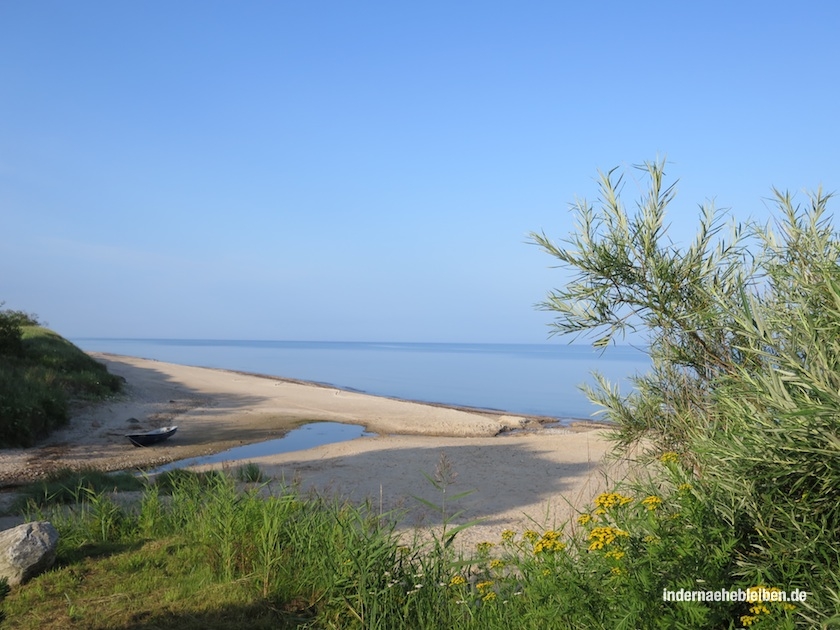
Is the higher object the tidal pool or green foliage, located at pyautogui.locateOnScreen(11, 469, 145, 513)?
green foliage, located at pyautogui.locateOnScreen(11, 469, 145, 513)

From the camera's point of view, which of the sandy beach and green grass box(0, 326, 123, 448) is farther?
green grass box(0, 326, 123, 448)

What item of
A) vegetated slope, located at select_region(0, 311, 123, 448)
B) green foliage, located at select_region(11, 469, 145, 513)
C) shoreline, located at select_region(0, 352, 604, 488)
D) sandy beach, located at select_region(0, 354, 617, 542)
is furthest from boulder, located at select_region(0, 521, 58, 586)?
vegetated slope, located at select_region(0, 311, 123, 448)

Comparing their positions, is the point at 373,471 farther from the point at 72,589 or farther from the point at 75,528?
the point at 72,589

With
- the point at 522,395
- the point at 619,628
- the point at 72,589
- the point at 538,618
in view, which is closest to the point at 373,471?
the point at 72,589

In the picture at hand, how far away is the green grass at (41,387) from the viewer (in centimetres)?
1605

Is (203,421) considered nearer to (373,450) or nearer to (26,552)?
(373,450)

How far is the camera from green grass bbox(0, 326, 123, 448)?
16047 mm

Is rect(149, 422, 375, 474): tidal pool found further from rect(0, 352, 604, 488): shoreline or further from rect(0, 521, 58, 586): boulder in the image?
rect(0, 521, 58, 586): boulder

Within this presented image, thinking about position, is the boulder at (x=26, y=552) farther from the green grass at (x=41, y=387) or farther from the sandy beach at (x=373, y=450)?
the green grass at (x=41, y=387)

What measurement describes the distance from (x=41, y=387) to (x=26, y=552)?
15.6m

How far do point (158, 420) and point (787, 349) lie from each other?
21017 millimetres

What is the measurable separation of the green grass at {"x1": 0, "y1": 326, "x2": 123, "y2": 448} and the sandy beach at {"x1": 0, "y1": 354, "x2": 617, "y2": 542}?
542mm

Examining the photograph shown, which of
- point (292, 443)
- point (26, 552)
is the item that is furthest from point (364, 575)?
point (292, 443)

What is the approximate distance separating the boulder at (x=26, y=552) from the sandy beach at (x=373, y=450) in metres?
1.98
